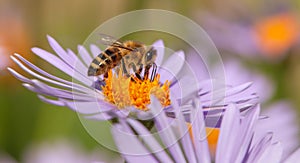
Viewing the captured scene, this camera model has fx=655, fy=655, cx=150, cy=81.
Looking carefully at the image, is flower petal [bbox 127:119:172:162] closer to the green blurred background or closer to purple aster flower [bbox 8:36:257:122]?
purple aster flower [bbox 8:36:257:122]

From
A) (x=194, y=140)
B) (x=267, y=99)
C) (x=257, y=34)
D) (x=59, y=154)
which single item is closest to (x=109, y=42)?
(x=194, y=140)

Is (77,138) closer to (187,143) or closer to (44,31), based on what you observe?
(44,31)

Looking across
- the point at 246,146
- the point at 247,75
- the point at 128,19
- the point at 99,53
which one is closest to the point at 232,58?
the point at 247,75

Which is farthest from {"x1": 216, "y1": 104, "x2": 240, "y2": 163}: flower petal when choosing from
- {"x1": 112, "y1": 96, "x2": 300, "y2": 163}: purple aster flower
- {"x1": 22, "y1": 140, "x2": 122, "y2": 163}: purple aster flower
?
{"x1": 22, "y1": 140, "x2": 122, "y2": 163}: purple aster flower

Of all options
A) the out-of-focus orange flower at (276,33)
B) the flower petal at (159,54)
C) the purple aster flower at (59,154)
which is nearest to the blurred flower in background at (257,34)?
the out-of-focus orange flower at (276,33)

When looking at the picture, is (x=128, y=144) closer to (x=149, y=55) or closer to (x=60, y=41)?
(x=149, y=55)

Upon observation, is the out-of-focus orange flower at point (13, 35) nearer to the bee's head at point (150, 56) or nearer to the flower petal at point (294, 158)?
the bee's head at point (150, 56)

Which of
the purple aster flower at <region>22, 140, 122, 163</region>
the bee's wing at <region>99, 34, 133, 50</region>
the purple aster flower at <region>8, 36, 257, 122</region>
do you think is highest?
the bee's wing at <region>99, 34, 133, 50</region>
